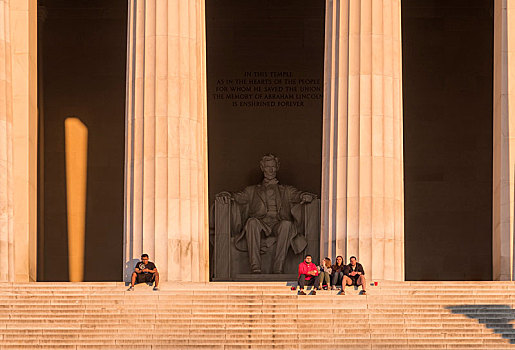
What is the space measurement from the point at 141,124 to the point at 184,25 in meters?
3.78

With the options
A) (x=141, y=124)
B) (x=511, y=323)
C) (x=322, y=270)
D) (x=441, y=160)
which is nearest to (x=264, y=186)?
(x=441, y=160)

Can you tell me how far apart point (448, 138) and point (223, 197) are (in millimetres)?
10879

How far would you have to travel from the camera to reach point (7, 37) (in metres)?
45.3

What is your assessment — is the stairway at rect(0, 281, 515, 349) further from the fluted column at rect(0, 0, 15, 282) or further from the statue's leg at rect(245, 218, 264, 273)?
the statue's leg at rect(245, 218, 264, 273)

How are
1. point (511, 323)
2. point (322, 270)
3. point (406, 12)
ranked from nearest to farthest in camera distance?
1. point (511, 323)
2. point (322, 270)
3. point (406, 12)

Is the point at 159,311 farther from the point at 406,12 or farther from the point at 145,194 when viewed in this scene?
the point at 406,12

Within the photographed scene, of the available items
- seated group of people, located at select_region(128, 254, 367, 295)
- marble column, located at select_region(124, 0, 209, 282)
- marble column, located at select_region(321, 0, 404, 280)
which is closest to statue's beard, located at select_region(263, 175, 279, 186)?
marble column, located at select_region(124, 0, 209, 282)

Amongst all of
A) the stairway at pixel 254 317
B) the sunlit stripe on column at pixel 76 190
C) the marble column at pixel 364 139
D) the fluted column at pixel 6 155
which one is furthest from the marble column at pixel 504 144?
the sunlit stripe on column at pixel 76 190

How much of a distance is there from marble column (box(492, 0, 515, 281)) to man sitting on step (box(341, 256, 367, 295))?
6.50 metres

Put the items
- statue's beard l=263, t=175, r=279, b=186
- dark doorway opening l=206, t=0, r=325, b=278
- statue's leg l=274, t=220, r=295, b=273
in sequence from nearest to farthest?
statue's leg l=274, t=220, r=295, b=273, statue's beard l=263, t=175, r=279, b=186, dark doorway opening l=206, t=0, r=325, b=278

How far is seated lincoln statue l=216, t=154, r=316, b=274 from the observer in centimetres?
5306

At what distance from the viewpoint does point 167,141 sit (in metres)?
43.5

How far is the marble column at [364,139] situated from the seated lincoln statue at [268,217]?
31.2ft

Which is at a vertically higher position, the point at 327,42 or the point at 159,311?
the point at 327,42
